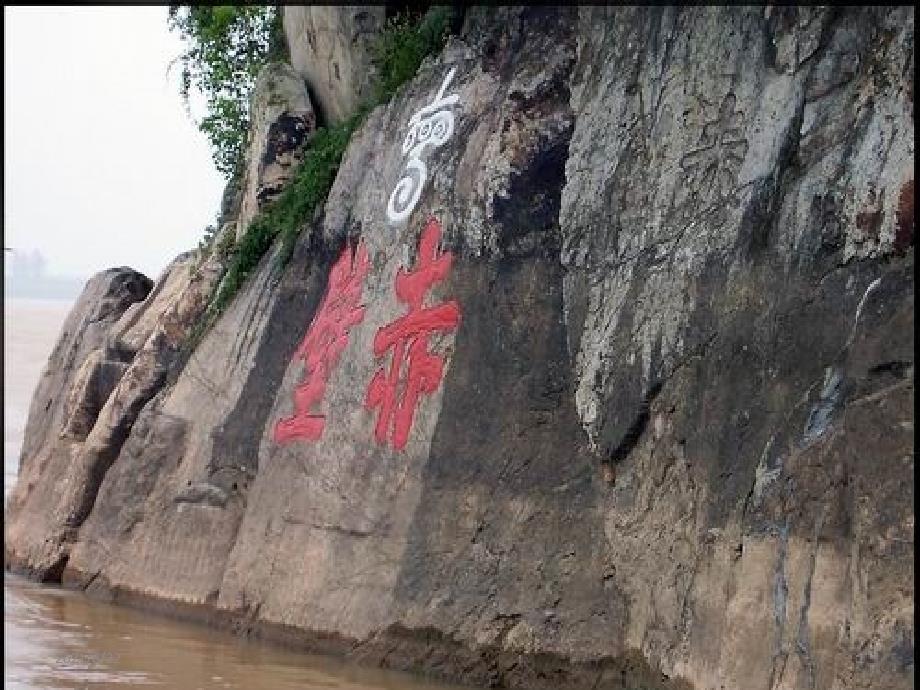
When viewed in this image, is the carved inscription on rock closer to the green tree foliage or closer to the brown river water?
the brown river water

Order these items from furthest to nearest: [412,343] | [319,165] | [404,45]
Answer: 1. [319,165]
2. [404,45]
3. [412,343]

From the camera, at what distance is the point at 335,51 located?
14281 mm

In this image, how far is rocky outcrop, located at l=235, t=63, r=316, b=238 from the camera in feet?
46.9

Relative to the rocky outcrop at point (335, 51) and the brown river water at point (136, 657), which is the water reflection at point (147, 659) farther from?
the rocky outcrop at point (335, 51)

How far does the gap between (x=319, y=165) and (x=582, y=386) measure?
4.65 m

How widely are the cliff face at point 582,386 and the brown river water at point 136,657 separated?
0.83 feet

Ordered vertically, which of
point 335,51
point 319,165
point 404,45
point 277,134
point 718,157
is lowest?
point 718,157

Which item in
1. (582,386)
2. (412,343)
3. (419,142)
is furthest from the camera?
(419,142)

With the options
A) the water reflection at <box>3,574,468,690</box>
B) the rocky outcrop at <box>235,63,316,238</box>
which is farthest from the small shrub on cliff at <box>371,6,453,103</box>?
the water reflection at <box>3,574,468,690</box>

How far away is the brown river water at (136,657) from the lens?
9234 mm

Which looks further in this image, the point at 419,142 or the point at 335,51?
the point at 335,51

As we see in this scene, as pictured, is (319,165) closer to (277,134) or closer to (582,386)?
(277,134)

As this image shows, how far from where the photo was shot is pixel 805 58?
28.0 feet

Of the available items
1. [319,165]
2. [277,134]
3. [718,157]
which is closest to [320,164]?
[319,165]
